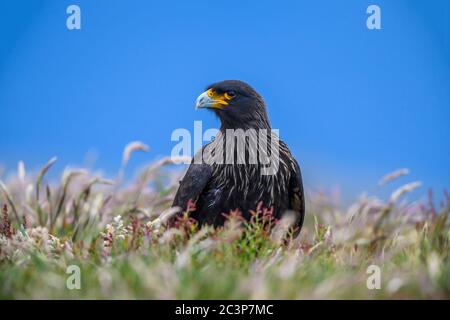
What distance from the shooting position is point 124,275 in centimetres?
516

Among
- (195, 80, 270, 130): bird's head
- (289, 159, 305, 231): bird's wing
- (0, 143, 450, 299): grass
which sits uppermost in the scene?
(195, 80, 270, 130): bird's head

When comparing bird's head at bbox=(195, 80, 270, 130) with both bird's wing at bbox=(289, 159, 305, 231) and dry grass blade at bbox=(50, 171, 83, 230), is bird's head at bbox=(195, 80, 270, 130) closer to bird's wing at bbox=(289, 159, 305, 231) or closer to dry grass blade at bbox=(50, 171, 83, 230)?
bird's wing at bbox=(289, 159, 305, 231)

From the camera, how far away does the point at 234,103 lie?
7754 millimetres

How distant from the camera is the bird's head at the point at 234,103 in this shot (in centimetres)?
773

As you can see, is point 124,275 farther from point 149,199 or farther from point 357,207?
point 149,199

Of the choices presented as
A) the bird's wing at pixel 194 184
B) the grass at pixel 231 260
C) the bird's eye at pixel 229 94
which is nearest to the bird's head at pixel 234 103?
the bird's eye at pixel 229 94

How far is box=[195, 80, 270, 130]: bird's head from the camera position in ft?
25.4

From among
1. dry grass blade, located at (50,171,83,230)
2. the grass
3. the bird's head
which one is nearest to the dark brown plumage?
the bird's head

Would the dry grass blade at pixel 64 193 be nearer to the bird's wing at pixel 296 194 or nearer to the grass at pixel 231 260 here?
the grass at pixel 231 260

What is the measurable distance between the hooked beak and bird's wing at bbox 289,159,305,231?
99cm

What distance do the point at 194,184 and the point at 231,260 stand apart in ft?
6.34

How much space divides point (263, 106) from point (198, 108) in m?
0.70

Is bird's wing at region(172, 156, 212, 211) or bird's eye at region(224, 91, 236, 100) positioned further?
bird's eye at region(224, 91, 236, 100)

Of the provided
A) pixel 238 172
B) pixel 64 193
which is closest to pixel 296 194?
pixel 238 172
